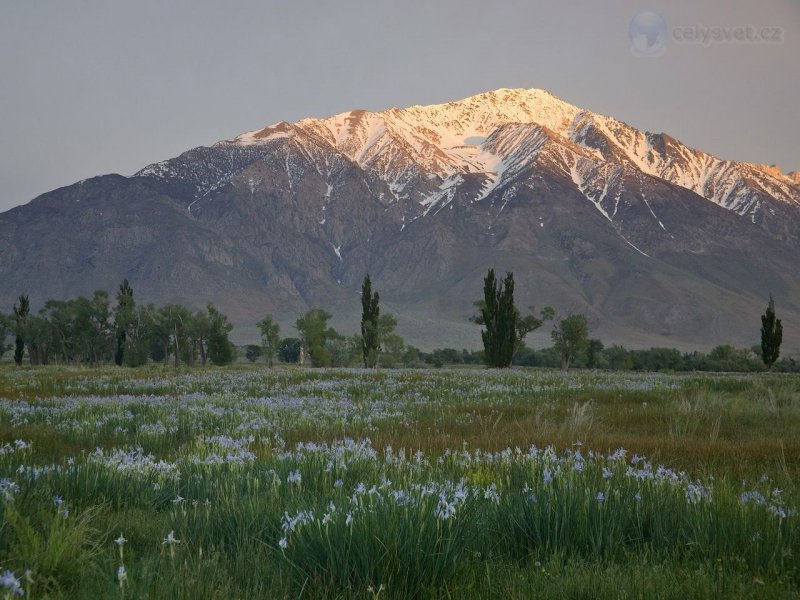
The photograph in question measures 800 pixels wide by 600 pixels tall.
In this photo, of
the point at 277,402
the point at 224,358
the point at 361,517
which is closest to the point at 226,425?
the point at 277,402

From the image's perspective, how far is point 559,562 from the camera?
3141mm

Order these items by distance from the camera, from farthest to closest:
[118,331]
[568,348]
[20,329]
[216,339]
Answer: [118,331]
[20,329]
[216,339]
[568,348]

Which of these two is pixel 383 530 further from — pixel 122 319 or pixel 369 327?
pixel 122 319

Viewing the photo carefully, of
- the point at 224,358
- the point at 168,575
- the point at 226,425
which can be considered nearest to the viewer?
the point at 168,575

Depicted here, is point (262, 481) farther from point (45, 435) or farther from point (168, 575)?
point (45, 435)

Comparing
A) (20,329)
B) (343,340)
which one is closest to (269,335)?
(343,340)

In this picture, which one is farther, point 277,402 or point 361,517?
point 277,402

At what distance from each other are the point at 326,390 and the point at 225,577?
15.8 m

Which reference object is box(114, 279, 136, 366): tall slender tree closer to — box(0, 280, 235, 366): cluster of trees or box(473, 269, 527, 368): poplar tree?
box(0, 280, 235, 366): cluster of trees

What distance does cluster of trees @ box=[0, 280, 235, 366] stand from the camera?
3593 inches

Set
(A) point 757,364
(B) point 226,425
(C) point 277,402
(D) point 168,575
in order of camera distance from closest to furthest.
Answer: (D) point 168,575 < (B) point 226,425 < (C) point 277,402 < (A) point 757,364

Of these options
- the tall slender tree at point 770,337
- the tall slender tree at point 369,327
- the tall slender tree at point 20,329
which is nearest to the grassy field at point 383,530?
the tall slender tree at point 369,327

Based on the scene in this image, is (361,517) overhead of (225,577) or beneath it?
overhead

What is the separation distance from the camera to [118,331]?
307 feet
